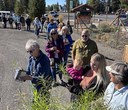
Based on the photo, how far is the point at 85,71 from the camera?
217 inches

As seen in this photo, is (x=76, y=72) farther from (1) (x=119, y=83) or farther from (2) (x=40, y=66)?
(1) (x=119, y=83)

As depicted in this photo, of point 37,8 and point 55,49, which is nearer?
point 55,49

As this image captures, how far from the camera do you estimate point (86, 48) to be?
7004mm

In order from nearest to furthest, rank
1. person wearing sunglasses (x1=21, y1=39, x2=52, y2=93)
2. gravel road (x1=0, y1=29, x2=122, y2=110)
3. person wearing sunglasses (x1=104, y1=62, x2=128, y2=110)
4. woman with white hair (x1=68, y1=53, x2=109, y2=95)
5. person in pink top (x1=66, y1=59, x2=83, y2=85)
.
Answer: person wearing sunglasses (x1=104, y1=62, x2=128, y2=110) → woman with white hair (x1=68, y1=53, x2=109, y2=95) → person wearing sunglasses (x1=21, y1=39, x2=52, y2=93) → person in pink top (x1=66, y1=59, x2=83, y2=85) → gravel road (x1=0, y1=29, x2=122, y2=110)

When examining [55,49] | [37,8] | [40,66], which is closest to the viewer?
[40,66]

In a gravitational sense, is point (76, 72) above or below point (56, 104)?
below

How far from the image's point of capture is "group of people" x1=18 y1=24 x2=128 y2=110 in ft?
11.3

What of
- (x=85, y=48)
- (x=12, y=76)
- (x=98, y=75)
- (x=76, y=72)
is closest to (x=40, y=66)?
(x=76, y=72)

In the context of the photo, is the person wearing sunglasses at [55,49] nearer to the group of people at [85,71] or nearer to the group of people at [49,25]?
the group of people at [85,71]

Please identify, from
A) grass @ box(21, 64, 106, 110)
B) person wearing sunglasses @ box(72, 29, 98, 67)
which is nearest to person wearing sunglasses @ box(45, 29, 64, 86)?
person wearing sunglasses @ box(72, 29, 98, 67)

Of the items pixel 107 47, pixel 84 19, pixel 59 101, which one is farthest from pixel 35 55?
pixel 84 19

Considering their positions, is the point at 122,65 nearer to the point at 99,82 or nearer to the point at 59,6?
the point at 99,82

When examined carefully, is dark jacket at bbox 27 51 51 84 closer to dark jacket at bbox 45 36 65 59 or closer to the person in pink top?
the person in pink top

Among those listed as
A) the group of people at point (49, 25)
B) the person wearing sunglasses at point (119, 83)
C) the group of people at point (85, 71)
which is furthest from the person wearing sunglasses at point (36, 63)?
the group of people at point (49, 25)
